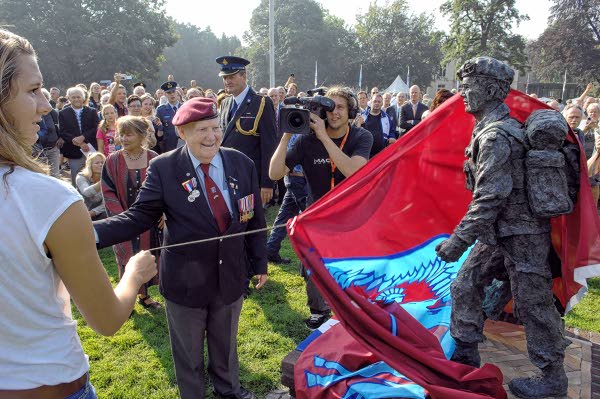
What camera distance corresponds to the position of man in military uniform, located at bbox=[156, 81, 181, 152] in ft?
27.6

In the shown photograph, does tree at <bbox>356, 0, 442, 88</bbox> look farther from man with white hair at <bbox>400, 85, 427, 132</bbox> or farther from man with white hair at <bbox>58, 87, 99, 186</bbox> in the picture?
man with white hair at <bbox>58, 87, 99, 186</bbox>

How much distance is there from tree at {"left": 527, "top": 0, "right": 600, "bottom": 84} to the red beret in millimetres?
42934

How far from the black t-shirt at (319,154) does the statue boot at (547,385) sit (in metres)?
2.05

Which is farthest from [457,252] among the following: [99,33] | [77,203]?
[99,33]

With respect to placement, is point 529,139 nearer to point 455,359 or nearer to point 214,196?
point 455,359

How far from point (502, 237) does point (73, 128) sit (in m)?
7.80

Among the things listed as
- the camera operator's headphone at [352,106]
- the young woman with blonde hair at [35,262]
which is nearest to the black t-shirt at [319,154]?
the camera operator's headphone at [352,106]

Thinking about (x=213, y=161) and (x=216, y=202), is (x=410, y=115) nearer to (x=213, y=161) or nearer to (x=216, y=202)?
(x=213, y=161)

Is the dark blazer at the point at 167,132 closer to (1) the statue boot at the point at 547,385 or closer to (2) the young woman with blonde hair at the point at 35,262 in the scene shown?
(1) the statue boot at the point at 547,385

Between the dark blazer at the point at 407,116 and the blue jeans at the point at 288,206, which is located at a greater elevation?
the dark blazer at the point at 407,116

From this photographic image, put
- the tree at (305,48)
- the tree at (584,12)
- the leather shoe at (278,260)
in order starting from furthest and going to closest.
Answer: the tree at (305,48)
the tree at (584,12)
the leather shoe at (278,260)

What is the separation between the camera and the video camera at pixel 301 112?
371 centimetres

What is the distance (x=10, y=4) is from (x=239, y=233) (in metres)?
43.9

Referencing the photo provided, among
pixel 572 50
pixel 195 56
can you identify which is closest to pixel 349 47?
pixel 572 50
